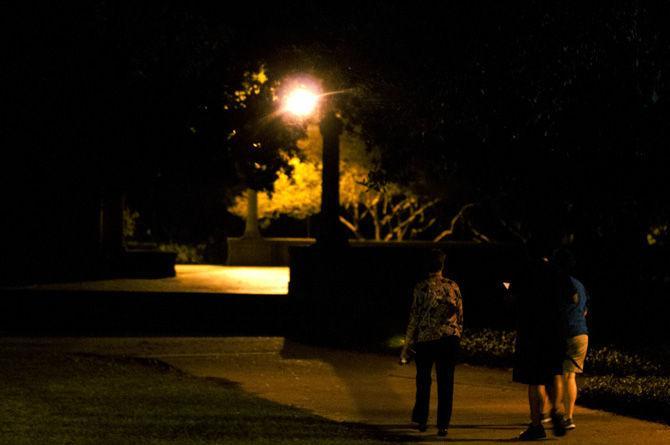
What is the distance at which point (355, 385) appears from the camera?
45.1 ft

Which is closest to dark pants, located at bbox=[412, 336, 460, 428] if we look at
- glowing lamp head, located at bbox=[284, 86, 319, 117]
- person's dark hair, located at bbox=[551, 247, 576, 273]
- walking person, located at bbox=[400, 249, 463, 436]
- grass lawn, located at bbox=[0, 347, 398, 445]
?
walking person, located at bbox=[400, 249, 463, 436]

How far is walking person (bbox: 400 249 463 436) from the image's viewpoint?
1038 centimetres

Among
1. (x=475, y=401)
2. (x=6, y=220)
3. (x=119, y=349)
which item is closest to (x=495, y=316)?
(x=119, y=349)

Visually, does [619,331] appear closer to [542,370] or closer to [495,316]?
[495,316]

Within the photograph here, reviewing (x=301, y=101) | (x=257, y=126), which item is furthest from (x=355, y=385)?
(x=257, y=126)

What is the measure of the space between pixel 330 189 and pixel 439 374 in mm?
16178

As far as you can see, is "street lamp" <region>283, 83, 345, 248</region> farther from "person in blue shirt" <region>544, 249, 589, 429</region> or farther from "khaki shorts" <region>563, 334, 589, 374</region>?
"khaki shorts" <region>563, 334, 589, 374</region>

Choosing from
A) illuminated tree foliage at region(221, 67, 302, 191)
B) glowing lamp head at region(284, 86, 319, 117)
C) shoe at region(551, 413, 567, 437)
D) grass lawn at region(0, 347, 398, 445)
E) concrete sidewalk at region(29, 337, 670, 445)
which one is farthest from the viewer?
illuminated tree foliage at region(221, 67, 302, 191)


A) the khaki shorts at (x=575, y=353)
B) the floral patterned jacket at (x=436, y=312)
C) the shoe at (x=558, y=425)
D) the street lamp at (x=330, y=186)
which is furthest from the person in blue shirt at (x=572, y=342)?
the street lamp at (x=330, y=186)

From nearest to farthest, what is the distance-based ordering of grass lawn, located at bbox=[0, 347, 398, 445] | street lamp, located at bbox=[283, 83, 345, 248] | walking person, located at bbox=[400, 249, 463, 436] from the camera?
1. grass lawn, located at bbox=[0, 347, 398, 445]
2. walking person, located at bbox=[400, 249, 463, 436]
3. street lamp, located at bbox=[283, 83, 345, 248]

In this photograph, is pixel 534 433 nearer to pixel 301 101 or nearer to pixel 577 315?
pixel 577 315

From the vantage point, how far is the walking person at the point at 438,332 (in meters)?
10.4

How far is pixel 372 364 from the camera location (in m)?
15.8

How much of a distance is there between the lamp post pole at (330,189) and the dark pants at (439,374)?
15724mm
